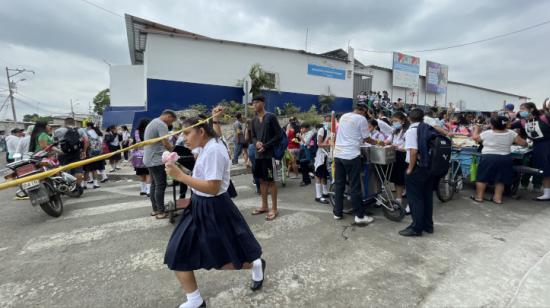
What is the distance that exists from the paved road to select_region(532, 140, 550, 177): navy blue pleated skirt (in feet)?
3.56

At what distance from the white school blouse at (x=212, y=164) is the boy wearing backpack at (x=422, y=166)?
9.39ft

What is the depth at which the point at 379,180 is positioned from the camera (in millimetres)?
5020

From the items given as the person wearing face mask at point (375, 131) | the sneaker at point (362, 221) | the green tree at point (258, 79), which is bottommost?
the sneaker at point (362, 221)

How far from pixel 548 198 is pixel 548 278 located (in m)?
4.15

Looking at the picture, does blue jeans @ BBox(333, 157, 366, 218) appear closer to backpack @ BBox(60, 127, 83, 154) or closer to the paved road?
the paved road

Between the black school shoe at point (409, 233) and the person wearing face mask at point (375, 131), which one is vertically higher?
the person wearing face mask at point (375, 131)

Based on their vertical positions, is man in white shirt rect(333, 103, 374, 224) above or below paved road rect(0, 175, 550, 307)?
above

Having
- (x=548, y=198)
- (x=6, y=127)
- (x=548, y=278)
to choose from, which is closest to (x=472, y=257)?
(x=548, y=278)

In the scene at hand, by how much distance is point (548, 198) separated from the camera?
5926 mm

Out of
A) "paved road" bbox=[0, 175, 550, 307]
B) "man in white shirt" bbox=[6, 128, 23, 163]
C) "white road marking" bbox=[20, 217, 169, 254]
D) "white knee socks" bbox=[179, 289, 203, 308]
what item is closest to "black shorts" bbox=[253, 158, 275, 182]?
"paved road" bbox=[0, 175, 550, 307]

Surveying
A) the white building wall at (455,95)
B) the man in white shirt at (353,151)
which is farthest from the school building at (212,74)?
the man in white shirt at (353,151)

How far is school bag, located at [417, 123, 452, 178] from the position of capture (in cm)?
392

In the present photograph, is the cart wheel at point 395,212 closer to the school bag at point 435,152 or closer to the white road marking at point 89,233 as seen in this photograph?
the school bag at point 435,152

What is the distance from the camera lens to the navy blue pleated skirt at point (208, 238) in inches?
90.0
